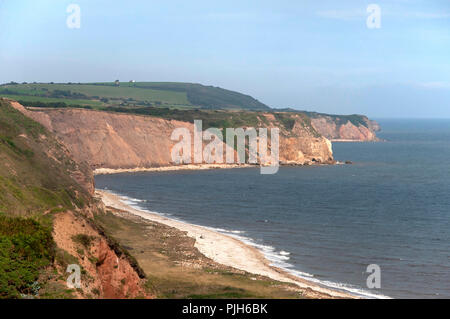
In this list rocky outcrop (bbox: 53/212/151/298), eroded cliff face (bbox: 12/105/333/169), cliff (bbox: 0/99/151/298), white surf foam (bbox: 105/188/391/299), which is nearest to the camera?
cliff (bbox: 0/99/151/298)

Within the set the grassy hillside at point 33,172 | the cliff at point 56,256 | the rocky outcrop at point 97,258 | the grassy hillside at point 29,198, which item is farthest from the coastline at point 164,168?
the rocky outcrop at point 97,258

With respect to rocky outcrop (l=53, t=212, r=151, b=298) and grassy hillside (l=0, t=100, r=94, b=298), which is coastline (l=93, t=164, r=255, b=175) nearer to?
grassy hillside (l=0, t=100, r=94, b=298)

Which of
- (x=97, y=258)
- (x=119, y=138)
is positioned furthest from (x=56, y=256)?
(x=119, y=138)

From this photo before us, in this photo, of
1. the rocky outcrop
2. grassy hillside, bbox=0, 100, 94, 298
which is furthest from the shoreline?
the rocky outcrop

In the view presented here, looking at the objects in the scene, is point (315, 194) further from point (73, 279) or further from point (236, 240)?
point (73, 279)

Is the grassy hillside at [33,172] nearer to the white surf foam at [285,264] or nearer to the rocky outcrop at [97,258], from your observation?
the rocky outcrop at [97,258]
